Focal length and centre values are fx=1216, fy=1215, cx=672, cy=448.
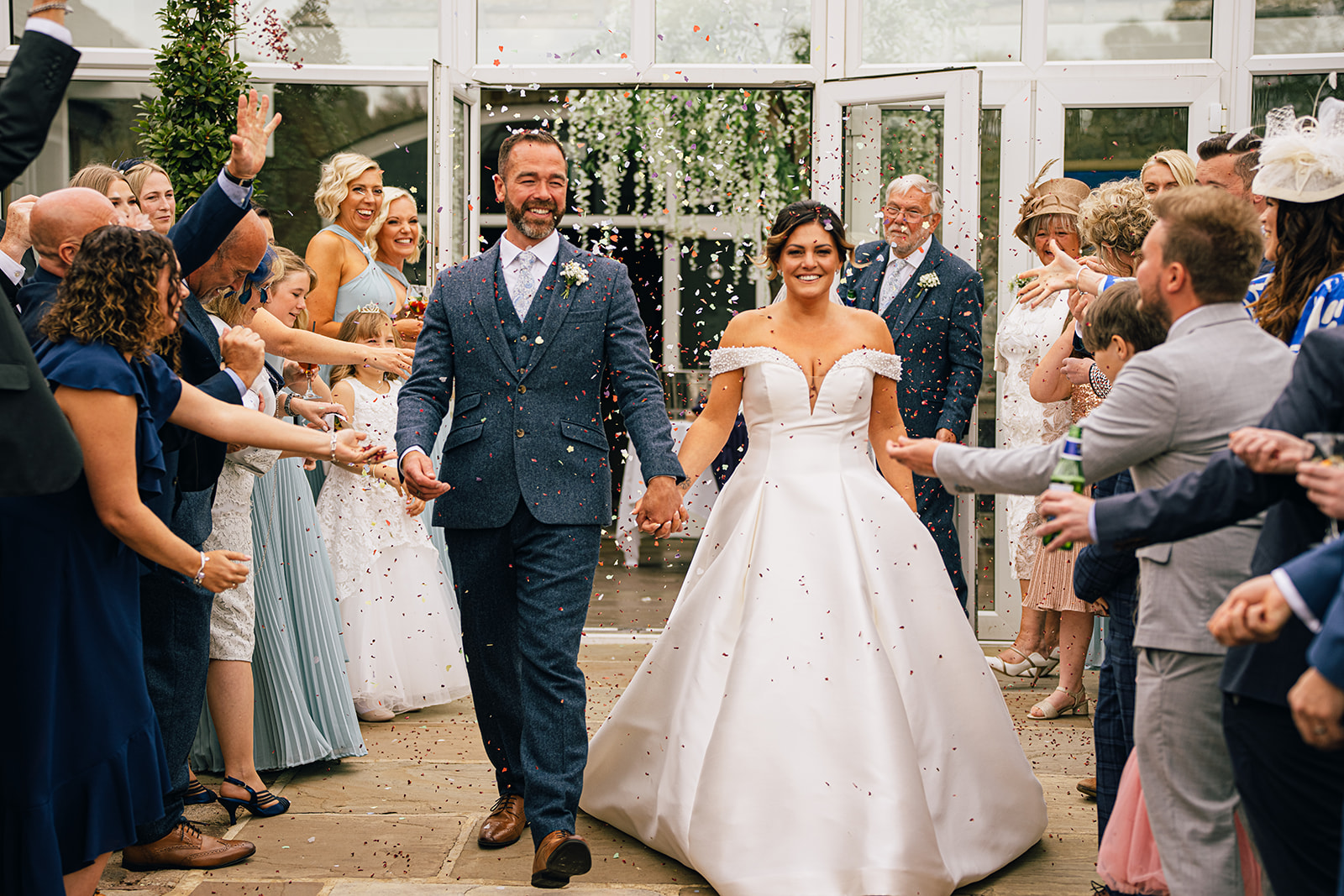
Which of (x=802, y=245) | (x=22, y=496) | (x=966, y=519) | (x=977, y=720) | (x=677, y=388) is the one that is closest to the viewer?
(x=22, y=496)

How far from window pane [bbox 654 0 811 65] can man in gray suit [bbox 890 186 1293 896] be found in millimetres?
4560

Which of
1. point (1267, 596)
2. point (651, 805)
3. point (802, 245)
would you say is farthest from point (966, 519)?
point (1267, 596)

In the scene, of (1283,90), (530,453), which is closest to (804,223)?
(530,453)

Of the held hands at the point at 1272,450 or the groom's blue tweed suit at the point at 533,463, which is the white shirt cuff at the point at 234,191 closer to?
the groom's blue tweed suit at the point at 533,463

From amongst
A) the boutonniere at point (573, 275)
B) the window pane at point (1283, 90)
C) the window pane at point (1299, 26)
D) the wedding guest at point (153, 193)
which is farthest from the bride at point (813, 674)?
the window pane at point (1299, 26)

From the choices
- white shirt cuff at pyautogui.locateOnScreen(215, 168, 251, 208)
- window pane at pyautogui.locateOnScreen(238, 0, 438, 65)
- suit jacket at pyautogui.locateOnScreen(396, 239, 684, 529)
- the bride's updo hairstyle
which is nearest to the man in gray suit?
suit jacket at pyautogui.locateOnScreen(396, 239, 684, 529)

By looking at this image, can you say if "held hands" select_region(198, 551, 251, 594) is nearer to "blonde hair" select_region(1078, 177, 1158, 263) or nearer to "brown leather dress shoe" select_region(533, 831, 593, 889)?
"brown leather dress shoe" select_region(533, 831, 593, 889)

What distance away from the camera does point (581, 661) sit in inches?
237

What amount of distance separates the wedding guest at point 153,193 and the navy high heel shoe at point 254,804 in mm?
1870

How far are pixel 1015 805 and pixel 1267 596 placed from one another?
179 centimetres

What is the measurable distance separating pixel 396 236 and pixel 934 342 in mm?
2562

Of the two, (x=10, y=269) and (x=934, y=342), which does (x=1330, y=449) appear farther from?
(x=934, y=342)

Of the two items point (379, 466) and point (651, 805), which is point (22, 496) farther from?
point (379, 466)

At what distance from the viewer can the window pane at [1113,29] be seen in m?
6.46
